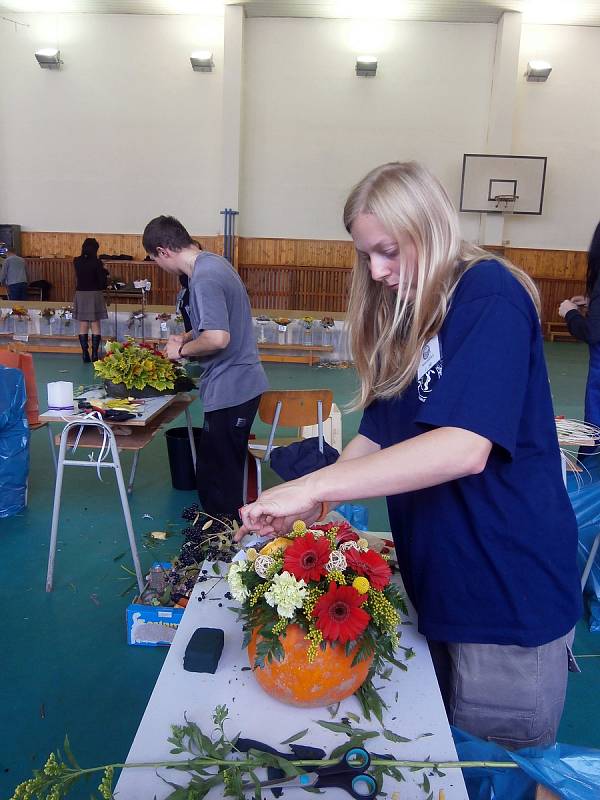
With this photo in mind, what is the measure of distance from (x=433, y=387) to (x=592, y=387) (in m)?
2.44

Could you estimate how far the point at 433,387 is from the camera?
41.1 inches

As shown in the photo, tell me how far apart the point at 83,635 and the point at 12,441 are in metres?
1.50

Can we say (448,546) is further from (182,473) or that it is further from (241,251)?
(241,251)

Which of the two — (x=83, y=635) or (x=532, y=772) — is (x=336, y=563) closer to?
(x=532, y=772)

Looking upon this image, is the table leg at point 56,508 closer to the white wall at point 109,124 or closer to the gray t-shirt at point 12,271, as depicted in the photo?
the gray t-shirt at point 12,271

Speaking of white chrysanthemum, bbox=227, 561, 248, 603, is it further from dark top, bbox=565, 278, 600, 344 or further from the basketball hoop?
the basketball hoop

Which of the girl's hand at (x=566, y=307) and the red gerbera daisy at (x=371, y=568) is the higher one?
the girl's hand at (x=566, y=307)

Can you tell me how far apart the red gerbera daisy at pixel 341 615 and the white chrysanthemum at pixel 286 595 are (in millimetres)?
32

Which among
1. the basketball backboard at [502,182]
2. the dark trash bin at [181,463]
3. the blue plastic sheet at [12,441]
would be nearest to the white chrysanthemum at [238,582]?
the blue plastic sheet at [12,441]

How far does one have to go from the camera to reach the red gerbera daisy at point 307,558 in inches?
40.2

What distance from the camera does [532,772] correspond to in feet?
3.04

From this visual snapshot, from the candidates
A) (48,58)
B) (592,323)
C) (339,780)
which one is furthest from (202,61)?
(339,780)

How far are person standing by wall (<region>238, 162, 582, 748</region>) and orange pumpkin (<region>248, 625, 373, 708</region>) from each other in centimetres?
20

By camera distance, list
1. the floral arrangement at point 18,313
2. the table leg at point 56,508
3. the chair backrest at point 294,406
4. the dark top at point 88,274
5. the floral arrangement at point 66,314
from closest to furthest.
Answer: the table leg at point 56,508, the chair backrest at point 294,406, the dark top at point 88,274, the floral arrangement at point 18,313, the floral arrangement at point 66,314
